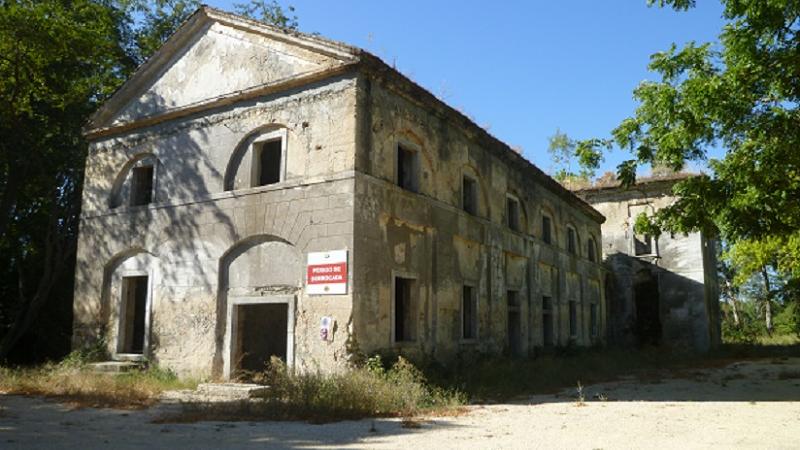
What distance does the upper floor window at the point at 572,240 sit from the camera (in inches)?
965

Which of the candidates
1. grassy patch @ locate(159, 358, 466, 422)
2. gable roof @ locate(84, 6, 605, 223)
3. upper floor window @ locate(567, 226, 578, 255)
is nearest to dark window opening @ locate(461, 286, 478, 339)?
gable roof @ locate(84, 6, 605, 223)

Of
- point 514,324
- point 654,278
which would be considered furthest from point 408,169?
point 654,278

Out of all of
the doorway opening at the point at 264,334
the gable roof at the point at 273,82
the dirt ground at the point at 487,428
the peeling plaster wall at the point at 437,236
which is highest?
the gable roof at the point at 273,82

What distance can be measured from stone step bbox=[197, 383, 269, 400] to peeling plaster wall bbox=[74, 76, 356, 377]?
1326 mm

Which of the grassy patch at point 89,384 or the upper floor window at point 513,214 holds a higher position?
the upper floor window at point 513,214

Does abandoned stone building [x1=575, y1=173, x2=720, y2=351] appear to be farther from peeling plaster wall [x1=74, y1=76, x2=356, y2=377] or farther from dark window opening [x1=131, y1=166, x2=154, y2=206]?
dark window opening [x1=131, y1=166, x2=154, y2=206]

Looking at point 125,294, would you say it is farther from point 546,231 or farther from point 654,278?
point 654,278

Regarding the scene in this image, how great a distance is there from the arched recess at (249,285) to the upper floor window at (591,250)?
16870 mm

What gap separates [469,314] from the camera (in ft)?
52.3

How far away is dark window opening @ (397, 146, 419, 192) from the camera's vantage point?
14.3 m

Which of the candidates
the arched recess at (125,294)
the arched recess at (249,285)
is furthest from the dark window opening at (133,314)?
the arched recess at (249,285)

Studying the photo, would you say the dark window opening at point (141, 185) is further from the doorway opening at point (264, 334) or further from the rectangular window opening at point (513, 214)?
the rectangular window opening at point (513, 214)

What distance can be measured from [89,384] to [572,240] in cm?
1827

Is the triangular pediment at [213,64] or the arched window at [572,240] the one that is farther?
the arched window at [572,240]
